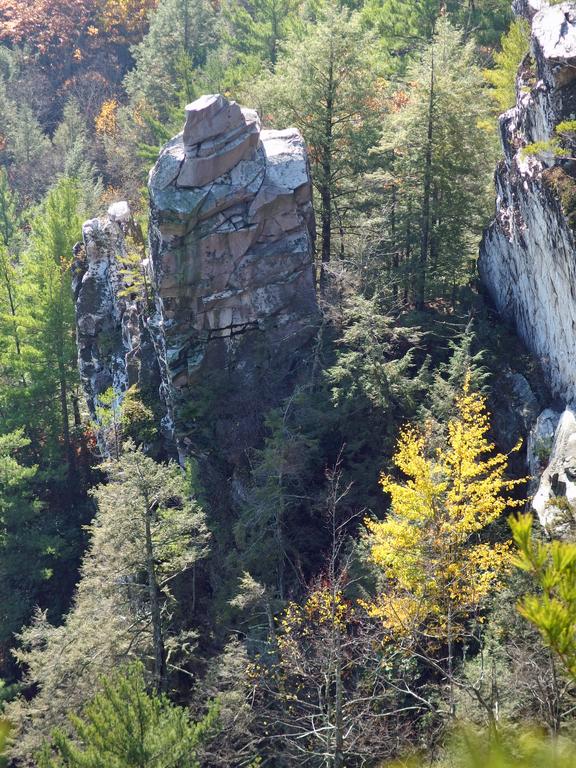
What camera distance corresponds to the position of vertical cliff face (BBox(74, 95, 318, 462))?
2108 cm

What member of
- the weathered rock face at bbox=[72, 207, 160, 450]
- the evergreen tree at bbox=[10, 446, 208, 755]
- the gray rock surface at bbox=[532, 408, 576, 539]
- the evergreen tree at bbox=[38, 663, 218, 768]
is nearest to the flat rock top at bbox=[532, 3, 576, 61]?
the gray rock surface at bbox=[532, 408, 576, 539]

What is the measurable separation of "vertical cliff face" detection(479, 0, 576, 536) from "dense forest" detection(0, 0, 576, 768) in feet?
1.75

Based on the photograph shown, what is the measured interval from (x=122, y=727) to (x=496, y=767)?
968 centimetres

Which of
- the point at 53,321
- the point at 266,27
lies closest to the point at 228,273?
the point at 53,321

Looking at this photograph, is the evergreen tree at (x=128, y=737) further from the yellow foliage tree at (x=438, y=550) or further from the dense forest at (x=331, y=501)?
the yellow foliage tree at (x=438, y=550)

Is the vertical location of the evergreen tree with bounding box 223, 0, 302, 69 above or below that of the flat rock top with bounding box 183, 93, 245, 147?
above

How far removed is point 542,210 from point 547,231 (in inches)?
16.5

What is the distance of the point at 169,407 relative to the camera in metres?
23.3

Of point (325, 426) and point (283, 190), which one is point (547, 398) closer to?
point (325, 426)

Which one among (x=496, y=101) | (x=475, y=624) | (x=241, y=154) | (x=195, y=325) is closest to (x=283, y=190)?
(x=241, y=154)

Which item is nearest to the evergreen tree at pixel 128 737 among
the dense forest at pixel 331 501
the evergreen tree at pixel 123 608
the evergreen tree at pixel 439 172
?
the dense forest at pixel 331 501

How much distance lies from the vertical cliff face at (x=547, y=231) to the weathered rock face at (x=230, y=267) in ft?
17.8

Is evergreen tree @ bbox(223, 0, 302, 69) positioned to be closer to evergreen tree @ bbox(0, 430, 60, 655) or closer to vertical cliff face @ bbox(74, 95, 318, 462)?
vertical cliff face @ bbox(74, 95, 318, 462)

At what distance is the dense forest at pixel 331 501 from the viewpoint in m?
13.4
